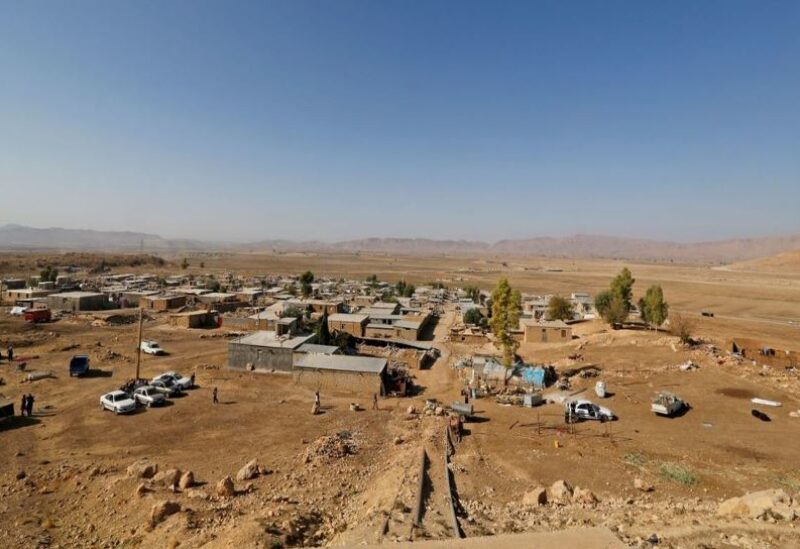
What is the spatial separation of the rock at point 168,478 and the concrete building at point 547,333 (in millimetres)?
36255

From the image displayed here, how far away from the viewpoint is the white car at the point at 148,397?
23.0m

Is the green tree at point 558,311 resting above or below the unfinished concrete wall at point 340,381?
above

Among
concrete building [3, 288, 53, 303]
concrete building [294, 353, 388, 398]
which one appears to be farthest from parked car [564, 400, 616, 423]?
concrete building [3, 288, 53, 303]

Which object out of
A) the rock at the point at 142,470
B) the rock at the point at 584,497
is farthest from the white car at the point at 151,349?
the rock at the point at 584,497

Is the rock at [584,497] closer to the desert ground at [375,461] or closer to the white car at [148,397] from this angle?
the desert ground at [375,461]

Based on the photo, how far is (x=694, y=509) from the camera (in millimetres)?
12141

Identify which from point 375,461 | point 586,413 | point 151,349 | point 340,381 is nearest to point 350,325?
point 340,381

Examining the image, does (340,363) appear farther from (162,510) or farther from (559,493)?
(559,493)

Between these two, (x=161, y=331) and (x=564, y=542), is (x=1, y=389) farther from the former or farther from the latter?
(x=564, y=542)

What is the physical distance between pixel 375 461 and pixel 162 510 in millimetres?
7520

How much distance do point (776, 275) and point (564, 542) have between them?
175 m

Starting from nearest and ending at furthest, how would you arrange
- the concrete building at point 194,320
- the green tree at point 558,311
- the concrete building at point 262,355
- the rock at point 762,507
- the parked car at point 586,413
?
the rock at point 762,507 < the parked car at point 586,413 < the concrete building at point 262,355 < the concrete building at point 194,320 < the green tree at point 558,311

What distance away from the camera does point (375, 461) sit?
1659cm

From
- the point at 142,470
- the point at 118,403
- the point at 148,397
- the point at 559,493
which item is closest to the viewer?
the point at 559,493
